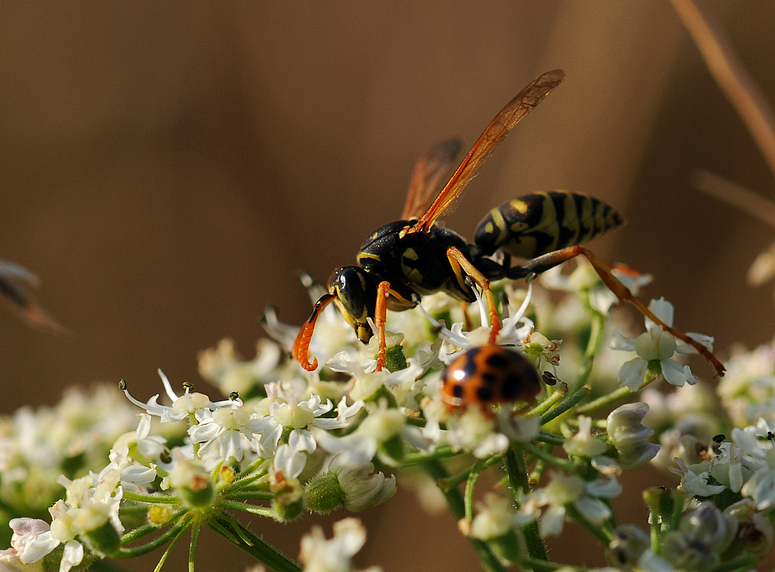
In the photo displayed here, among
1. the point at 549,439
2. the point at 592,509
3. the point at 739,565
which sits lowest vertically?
the point at 739,565

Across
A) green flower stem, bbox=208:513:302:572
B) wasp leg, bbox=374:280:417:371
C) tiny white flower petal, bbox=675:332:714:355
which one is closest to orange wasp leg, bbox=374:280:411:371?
wasp leg, bbox=374:280:417:371

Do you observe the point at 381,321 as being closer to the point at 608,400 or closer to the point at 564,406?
the point at 564,406

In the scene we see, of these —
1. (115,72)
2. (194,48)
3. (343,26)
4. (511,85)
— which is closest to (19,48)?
(115,72)

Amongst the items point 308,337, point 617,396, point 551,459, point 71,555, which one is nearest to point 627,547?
point 551,459

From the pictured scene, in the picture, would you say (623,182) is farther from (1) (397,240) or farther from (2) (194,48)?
(2) (194,48)

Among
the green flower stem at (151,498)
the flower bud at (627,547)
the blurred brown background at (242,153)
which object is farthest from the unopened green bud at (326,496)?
the blurred brown background at (242,153)

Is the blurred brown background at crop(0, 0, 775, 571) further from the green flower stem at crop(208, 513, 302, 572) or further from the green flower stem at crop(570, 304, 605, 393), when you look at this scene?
the green flower stem at crop(208, 513, 302, 572)
